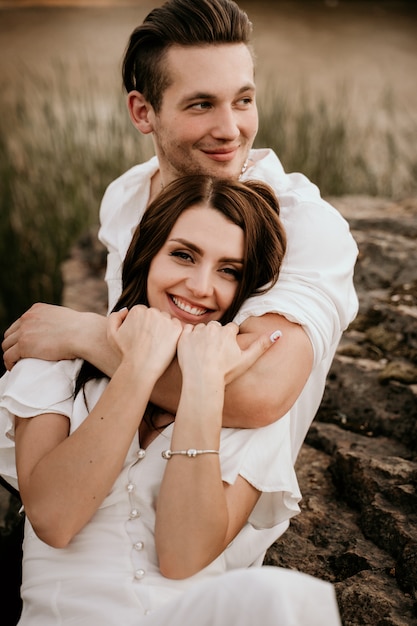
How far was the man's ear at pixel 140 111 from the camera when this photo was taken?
294 centimetres

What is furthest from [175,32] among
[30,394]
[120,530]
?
[120,530]

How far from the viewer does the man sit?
2.09m

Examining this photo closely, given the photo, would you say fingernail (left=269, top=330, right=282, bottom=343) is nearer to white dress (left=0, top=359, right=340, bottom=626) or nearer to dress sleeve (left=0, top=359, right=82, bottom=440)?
white dress (left=0, top=359, right=340, bottom=626)

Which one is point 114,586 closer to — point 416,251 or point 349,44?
point 416,251

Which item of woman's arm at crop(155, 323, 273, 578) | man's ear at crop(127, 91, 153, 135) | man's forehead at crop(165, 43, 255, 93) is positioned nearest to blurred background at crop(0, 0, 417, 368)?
man's ear at crop(127, 91, 153, 135)

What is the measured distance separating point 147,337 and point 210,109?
3.39 ft

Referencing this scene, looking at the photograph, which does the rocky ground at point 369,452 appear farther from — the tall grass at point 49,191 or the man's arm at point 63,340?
the tall grass at point 49,191

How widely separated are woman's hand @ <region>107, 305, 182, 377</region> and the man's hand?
0.43 feet

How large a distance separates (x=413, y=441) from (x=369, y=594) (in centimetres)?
76

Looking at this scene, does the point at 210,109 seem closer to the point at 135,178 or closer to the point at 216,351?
the point at 135,178

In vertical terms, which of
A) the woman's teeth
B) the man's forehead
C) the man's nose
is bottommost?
the woman's teeth

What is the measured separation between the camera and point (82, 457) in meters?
1.85

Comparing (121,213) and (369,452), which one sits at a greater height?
(121,213)

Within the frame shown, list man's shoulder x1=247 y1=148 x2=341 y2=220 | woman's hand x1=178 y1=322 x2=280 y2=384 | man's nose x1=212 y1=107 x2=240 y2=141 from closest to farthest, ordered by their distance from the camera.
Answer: woman's hand x1=178 y1=322 x2=280 y2=384
man's shoulder x1=247 y1=148 x2=341 y2=220
man's nose x1=212 y1=107 x2=240 y2=141
